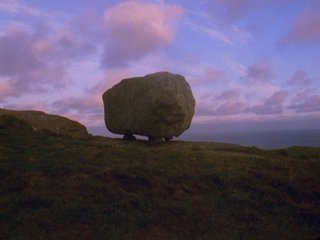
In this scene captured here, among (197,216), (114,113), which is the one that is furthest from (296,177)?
(114,113)

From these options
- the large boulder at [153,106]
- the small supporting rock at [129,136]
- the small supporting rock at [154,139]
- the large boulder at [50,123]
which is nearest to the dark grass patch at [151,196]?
the large boulder at [153,106]

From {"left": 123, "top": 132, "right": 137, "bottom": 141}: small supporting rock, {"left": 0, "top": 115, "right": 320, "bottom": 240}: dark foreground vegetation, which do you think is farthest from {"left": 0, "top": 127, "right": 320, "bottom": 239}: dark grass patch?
{"left": 123, "top": 132, "right": 137, "bottom": 141}: small supporting rock

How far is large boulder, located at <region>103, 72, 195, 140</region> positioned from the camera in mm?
26812

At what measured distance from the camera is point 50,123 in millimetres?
30562

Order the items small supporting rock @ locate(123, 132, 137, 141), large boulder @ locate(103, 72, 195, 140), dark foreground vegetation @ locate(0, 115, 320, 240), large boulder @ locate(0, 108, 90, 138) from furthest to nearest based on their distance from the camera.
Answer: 1. small supporting rock @ locate(123, 132, 137, 141)
2. large boulder @ locate(0, 108, 90, 138)
3. large boulder @ locate(103, 72, 195, 140)
4. dark foreground vegetation @ locate(0, 115, 320, 240)

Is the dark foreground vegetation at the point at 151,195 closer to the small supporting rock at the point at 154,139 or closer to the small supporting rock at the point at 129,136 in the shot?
the small supporting rock at the point at 154,139

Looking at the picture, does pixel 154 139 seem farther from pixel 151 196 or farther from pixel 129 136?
pixel 151 196

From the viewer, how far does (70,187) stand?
1314 centimetres

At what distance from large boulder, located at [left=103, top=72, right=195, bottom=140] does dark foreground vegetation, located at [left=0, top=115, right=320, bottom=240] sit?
23.3 ft

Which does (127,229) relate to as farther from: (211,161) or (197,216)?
(211,161)

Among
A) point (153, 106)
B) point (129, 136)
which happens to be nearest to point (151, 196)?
point (153, 106)

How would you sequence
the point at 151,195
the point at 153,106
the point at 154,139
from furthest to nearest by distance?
the point at 154,139 → the point at 153,106 → the point at 151,195

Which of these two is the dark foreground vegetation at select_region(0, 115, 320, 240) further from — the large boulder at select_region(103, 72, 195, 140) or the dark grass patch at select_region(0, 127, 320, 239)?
the large boulder at select_region(103, 72, 195, 140)

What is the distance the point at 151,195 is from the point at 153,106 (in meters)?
14.0
